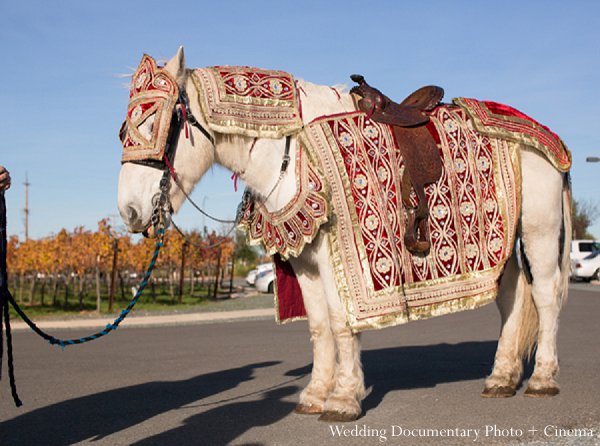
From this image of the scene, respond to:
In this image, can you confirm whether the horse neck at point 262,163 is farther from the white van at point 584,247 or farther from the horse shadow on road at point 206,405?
the white van at point 584,247

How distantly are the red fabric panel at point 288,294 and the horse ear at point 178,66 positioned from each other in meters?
1.75

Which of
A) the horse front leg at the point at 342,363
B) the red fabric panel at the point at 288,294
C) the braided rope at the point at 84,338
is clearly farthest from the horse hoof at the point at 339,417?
the braided rope at the point at 84,338

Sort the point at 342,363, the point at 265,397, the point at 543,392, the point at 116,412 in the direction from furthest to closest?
the point at 265,397 < the point at 543,392 < the point at 116,412 < the point at 342,363

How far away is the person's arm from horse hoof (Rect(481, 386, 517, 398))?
407 cm

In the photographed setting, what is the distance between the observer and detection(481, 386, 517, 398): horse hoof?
5.80m

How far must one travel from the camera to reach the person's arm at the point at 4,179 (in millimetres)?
3885

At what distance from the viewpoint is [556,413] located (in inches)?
201

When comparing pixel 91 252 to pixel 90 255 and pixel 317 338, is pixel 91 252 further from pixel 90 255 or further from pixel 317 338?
pixel 317 338

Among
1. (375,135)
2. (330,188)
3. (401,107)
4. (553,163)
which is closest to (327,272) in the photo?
(330,188)

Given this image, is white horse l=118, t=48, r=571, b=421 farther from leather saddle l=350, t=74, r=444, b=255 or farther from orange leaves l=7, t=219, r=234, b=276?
orange leaves l=7, t=219, r=234, b=276

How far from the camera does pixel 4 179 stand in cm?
391

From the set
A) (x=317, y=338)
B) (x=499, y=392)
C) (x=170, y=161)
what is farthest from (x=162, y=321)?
(x=170, y=161)

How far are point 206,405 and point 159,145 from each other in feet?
7.62

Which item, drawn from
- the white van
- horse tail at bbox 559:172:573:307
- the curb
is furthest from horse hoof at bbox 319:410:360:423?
the white van
